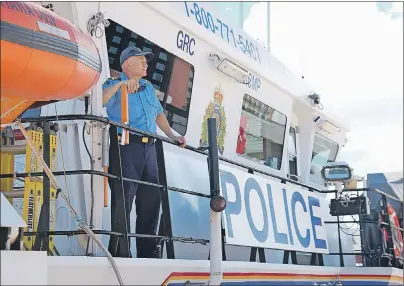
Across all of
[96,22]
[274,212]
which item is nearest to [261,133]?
[274,212]

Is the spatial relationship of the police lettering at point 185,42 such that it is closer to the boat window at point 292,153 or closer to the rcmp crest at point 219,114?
the rcmp crest at point 219,114

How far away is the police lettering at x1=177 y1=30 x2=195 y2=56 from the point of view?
4.87m

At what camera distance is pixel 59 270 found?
2.78 meters

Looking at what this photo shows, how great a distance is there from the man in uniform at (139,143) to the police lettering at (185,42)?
843 mm

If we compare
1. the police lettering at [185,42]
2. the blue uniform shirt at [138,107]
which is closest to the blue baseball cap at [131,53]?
the blue uniform shirt at [138,107]

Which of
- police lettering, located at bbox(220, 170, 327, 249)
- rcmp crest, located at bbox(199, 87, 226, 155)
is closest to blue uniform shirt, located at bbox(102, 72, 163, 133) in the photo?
police lettering, located at bbox(220, 170, 327, 249)

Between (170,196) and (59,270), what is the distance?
1.76m

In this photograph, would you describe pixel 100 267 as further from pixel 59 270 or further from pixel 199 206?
pixel 199 206

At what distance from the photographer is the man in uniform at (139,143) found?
3908mm

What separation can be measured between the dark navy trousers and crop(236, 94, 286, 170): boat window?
6.29 ft

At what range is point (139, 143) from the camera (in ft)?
12.9

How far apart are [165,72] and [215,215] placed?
1.40 metres

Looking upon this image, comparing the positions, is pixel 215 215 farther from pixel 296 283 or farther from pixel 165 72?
pixel 296 283

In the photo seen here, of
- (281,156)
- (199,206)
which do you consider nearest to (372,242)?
(281,156)
